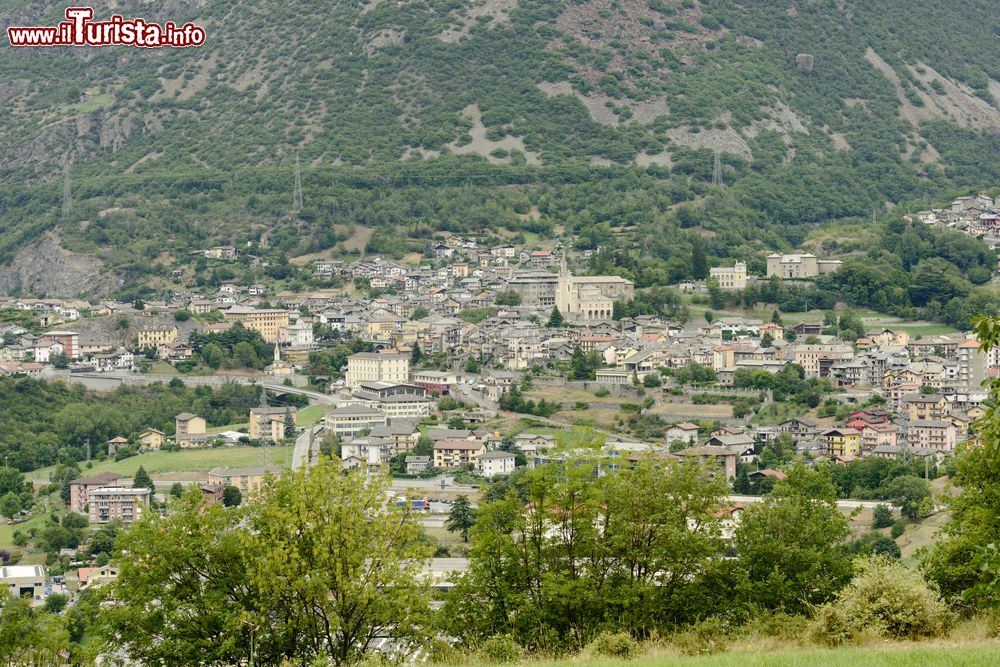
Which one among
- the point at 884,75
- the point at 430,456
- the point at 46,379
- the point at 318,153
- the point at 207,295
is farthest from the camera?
the point at 884,75

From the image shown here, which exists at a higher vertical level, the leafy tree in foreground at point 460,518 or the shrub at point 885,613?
the shrub at point 885,613

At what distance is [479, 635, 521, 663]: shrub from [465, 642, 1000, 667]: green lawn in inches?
32.6

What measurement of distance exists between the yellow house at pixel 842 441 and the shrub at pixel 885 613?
2517cm

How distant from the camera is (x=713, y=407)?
43.8 m

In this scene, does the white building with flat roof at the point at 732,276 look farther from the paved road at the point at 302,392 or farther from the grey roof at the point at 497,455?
the grey roof at the point at 497,455

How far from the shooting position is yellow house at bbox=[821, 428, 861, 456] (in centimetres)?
3859

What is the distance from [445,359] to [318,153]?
32.8 meters

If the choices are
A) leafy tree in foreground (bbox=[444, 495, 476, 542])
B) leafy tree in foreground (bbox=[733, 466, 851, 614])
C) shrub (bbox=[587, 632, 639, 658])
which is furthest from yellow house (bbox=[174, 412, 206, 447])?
shrub (bbox=[587, 632, 639, 658])

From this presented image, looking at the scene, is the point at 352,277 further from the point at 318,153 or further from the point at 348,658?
the point at 348,658

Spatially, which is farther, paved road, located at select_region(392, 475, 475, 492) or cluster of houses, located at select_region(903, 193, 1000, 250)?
cluster of houses, located at select_region(903, 193, 1000, 250)

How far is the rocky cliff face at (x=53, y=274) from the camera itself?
236 ft

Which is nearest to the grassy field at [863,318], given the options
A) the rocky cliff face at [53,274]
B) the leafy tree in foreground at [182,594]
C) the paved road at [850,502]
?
the paved road at [850,502]

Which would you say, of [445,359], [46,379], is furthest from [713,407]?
[46,379]

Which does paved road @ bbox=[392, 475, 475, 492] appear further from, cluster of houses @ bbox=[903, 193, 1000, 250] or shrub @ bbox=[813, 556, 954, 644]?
cluster of houses @ bbox=[903, 193, 1000, 250]
